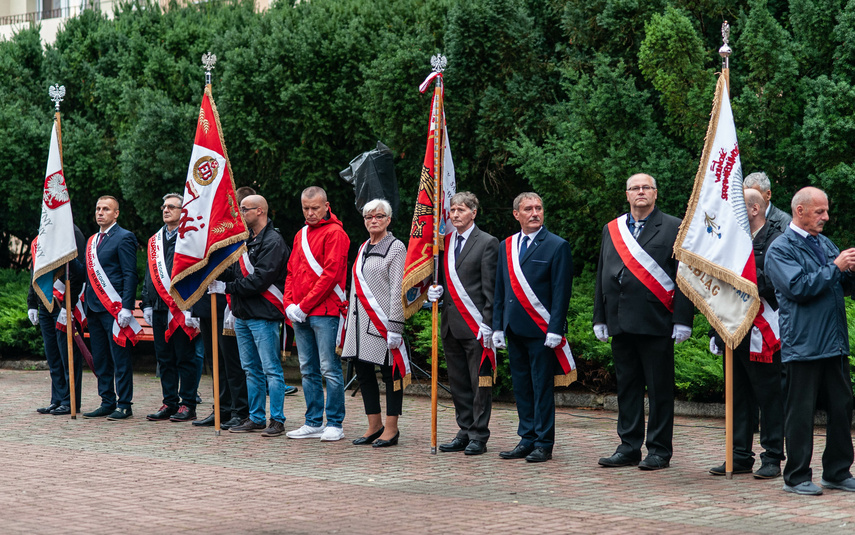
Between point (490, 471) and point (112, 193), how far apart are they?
12262 millimetres

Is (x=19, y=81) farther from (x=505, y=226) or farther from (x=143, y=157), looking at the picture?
(x=505, y=226)

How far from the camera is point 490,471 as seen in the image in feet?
26.2

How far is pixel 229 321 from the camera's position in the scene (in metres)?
10.0

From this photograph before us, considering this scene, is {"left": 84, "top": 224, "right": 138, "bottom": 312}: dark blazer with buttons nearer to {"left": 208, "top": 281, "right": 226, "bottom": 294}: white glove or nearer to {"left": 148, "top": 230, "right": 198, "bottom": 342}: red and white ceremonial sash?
{"left": 148, "top": 230, "right": 198, "bottom": 342}: red and white ceremonial sash

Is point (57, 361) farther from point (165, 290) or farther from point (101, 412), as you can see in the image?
point (165, 290)

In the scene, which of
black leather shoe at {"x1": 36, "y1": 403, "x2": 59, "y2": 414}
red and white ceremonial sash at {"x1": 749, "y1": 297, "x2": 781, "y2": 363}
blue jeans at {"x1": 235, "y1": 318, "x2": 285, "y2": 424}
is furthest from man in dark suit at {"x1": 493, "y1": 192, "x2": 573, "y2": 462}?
black leather shoe at {"x1": 36, "y1": 403, "x2": 59, "y2": 414}

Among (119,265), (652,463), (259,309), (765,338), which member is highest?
(119,265)

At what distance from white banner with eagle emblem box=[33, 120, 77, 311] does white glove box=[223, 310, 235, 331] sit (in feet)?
7.10

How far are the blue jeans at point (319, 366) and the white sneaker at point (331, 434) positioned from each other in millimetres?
44

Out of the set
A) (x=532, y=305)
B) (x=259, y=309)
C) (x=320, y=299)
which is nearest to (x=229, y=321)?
(x=259, y=309)

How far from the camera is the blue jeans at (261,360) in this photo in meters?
9.77

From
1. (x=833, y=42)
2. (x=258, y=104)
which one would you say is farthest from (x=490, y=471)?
(x=258, y=104)

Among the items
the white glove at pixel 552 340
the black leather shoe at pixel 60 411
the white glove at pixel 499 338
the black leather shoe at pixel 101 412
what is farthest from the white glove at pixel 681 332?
the black leather shoe at pixel 60 411

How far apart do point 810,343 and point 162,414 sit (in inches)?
256
